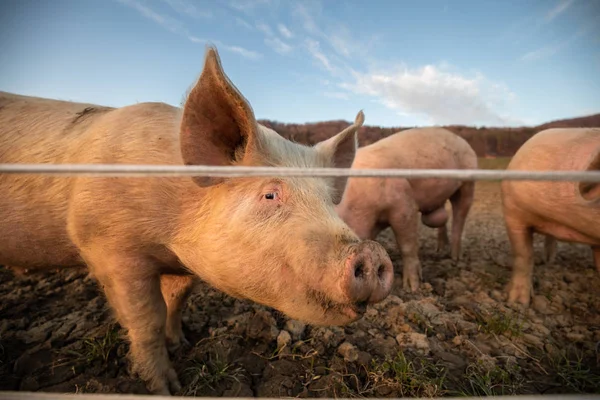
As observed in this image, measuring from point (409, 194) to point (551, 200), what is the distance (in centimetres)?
172

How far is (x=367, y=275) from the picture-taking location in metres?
1.59

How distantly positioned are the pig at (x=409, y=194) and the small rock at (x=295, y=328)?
50.6 inches

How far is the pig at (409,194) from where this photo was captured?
14.9 feet

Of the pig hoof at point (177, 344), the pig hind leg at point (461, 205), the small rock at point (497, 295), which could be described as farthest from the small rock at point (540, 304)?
the pig hoof at point (177, 344)

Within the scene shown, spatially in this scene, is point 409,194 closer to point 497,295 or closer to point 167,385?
point 497,295

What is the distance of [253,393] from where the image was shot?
2283mm

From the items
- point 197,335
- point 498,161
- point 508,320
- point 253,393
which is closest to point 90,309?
point 197,335

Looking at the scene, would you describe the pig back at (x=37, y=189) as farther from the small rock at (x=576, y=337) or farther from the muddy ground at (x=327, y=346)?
the small rock at (x=576, y=337)

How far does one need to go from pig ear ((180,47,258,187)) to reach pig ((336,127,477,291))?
161 centimetres

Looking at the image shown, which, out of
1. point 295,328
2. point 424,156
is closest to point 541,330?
point 295,328

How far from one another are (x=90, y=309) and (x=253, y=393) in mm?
2060

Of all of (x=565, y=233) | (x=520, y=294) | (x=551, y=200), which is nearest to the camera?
(x=551, y=200)

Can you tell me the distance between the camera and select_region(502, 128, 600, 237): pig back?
120 inches

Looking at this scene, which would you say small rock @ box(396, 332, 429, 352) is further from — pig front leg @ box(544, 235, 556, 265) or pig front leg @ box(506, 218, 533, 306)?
pig front leg @ box(544, 235, 556, 265)
